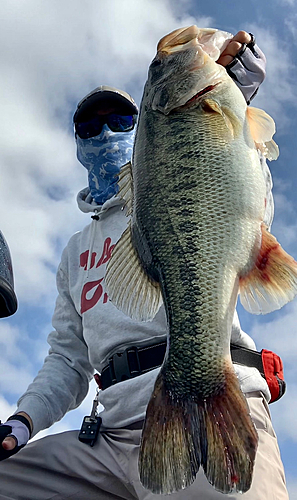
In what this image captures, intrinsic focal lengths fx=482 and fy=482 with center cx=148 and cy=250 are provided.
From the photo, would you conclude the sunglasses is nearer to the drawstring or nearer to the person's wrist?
the drawstring

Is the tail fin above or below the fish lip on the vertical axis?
below

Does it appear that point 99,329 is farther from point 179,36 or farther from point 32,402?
point 179,36

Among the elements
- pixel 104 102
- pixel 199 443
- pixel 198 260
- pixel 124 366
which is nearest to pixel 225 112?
pixel 198 260

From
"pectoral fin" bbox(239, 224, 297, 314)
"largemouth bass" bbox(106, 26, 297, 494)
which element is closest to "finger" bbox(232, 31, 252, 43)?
"largemouth bass" bbox(106, 26, 297, 494)

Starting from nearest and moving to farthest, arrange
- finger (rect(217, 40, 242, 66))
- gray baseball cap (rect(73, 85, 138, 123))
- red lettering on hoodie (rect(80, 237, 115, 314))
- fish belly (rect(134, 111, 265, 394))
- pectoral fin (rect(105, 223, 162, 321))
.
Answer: fish belly (rect(134, 111, 265, 394)), pectoral fin (rect(105, 223, 162, 321)), finger (rect(217, 40, 242, 66)), red lettering on hoodie (rect(80, 237, 115, 314)), gray baseball cap (rect(73, 85, 138, 123))

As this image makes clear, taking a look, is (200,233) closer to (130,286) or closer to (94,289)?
(130,286)

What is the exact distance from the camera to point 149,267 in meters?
1.94

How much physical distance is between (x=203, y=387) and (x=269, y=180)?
4.28 ft

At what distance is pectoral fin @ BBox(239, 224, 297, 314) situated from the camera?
179 cm

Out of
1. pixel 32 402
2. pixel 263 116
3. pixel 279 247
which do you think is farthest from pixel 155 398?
pixel 32 402

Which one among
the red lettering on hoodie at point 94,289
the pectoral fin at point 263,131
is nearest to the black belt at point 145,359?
the red lettering on hoodie at point 94,289

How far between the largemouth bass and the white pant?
33.2 inches

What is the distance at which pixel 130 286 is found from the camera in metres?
1.99

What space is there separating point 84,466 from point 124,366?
0.67m
